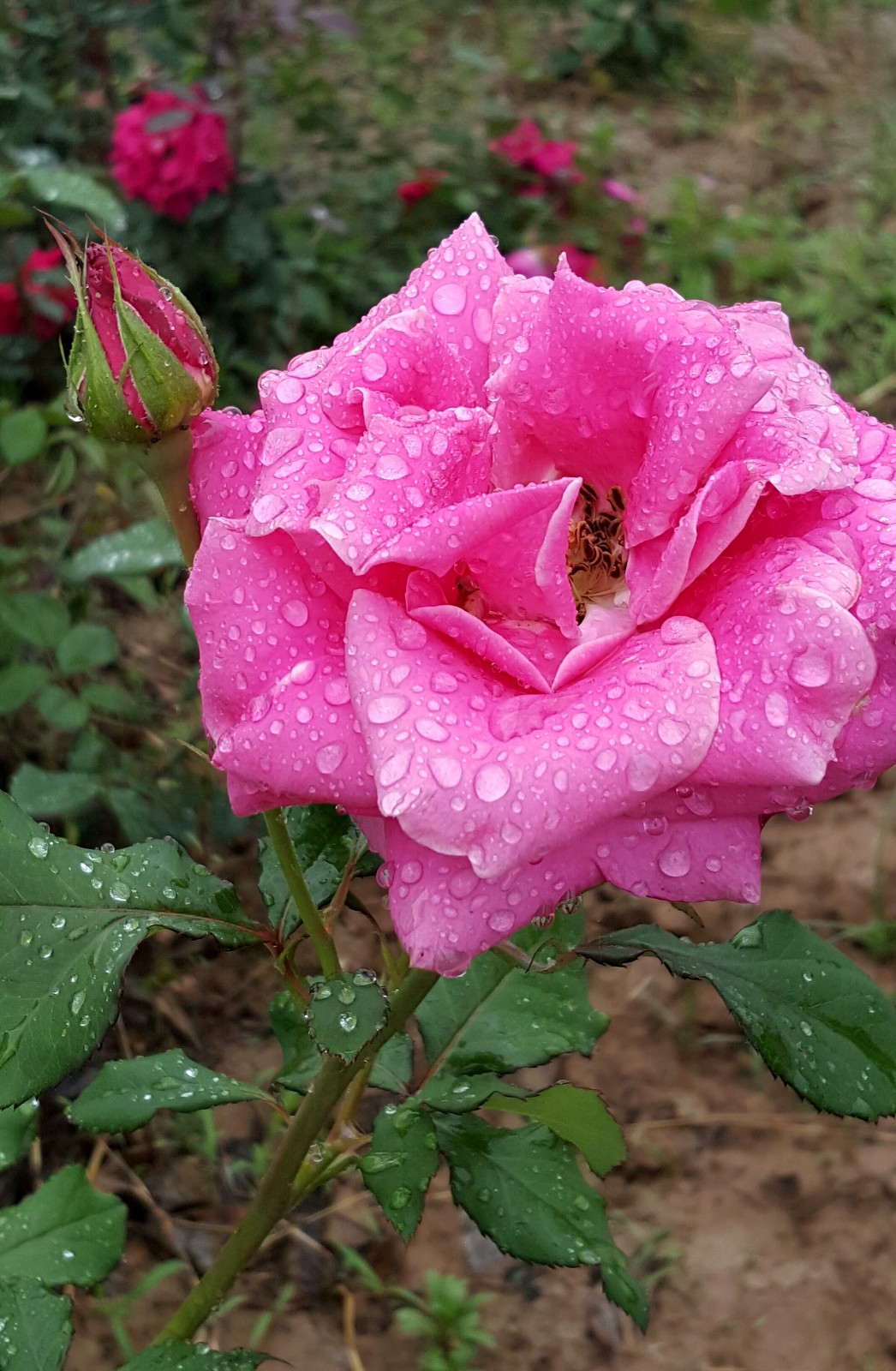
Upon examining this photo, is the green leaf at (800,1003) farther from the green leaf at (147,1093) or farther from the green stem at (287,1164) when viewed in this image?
the green leaf at (147,1093)

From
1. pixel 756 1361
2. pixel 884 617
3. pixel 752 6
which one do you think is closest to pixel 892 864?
pixel 756 1361

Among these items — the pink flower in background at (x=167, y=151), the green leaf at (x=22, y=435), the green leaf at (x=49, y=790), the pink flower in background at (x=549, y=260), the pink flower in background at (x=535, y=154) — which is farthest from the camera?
the pink flower in background at (x=535, y=154)

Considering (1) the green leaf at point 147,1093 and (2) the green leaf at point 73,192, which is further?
(2) the green leaf at point 73,192

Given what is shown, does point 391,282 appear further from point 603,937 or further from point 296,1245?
point 603,937

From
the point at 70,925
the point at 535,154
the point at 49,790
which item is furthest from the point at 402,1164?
the point at 535,154

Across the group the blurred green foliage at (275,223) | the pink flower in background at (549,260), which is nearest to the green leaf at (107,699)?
the blurred green foliage at (275,223)

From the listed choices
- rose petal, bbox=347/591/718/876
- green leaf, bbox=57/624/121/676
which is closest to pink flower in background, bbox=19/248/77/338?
green leaf, bbox=57/624/121/676

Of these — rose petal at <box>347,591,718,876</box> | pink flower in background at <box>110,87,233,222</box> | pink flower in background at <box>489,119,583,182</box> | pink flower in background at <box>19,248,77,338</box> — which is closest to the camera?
rose petal at <box>347,591,718,876</box>

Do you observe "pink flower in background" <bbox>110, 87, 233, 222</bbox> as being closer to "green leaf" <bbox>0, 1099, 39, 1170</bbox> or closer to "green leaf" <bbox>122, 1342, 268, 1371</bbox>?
"green leaf" <bbox>0, 1099, 39, 1170</bbox>
